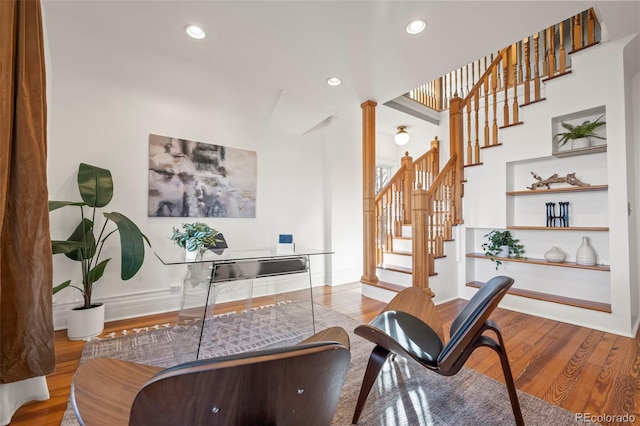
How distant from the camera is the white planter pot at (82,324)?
2.33m

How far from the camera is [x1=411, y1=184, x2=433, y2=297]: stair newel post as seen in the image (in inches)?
124

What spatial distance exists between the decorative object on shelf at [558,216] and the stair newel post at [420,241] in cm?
149

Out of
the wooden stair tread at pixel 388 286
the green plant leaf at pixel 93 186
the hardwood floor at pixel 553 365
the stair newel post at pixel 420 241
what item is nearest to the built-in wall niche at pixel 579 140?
the stair newel post at pixel 420 241

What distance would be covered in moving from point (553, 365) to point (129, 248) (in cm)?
342

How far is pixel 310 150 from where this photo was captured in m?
4.29

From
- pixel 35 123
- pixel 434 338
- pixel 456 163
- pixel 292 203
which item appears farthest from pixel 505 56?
pixel 35 123

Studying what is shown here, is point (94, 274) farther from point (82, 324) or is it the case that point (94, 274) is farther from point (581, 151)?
point (581, 151)

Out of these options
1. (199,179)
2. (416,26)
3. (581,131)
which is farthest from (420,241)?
(199,179)

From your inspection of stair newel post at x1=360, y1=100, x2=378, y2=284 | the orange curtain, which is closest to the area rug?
the orange curtain

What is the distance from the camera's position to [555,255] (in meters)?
3.06

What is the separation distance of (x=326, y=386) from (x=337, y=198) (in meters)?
3.85

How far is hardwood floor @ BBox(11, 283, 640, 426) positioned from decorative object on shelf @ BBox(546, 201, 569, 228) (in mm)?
1135

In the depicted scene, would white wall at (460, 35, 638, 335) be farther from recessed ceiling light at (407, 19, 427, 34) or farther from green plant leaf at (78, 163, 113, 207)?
green plant leaf at (78, 163, 113, 207)

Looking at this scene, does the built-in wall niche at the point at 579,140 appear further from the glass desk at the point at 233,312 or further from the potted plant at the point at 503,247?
the glass desk at the point at 233,312
